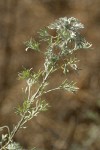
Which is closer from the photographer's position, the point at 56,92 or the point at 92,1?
the point at 56,92

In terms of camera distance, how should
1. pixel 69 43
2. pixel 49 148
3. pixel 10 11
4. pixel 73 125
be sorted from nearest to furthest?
pixel 69 43, pixel 49 148, pixel 73 125, pixel 10 11

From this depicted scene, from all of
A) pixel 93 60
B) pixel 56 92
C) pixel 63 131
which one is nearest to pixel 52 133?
pixel 63 131

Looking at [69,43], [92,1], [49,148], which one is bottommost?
[69,43]

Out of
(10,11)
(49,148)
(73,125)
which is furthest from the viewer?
(10,11)

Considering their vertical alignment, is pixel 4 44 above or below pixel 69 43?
above

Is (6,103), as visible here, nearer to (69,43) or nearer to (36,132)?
(36,132)

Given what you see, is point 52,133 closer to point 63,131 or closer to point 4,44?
point 63,131
